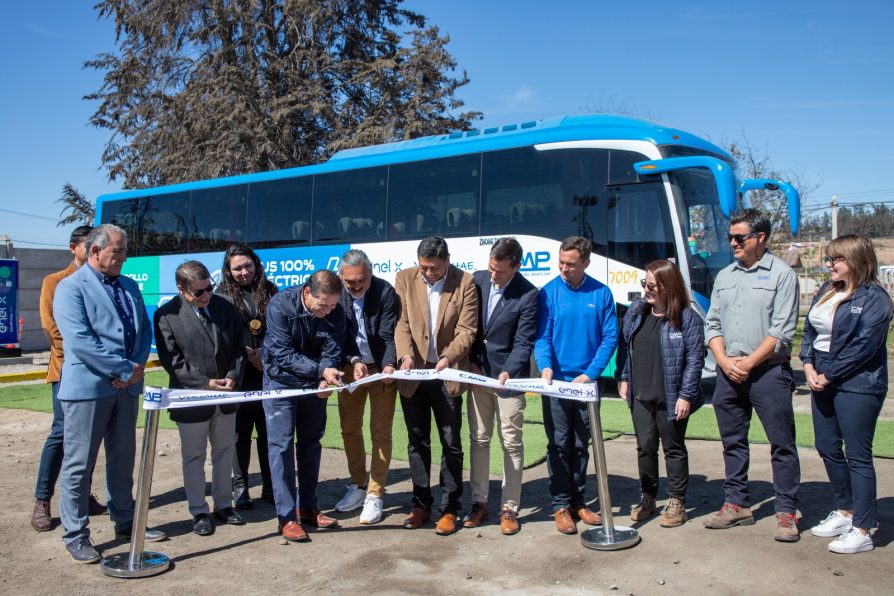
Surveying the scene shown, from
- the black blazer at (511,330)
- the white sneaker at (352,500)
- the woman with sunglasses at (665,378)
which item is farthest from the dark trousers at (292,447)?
the woman with sunglasses at (665,378)

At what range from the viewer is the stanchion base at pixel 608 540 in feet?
15.5

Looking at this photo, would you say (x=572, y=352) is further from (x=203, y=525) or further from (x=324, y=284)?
(x=203, y=525)

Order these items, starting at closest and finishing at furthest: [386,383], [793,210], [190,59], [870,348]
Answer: [870,348] < [386,383] < [793,210] < [190,59]

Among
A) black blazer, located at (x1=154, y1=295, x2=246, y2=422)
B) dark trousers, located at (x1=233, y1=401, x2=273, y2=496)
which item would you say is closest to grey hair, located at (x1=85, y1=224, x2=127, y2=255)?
black blazer, located at (x1=154, y1=295, x2=246, y2=422)

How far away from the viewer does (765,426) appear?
16.4 feet

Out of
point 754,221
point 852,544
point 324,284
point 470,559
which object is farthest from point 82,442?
point 852,544

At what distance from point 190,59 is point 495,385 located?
25838 millimetres

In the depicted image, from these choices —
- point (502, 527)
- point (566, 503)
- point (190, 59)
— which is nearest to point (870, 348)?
point (566, 503)

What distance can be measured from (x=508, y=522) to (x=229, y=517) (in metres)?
1.94

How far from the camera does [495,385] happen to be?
5102 millimetres

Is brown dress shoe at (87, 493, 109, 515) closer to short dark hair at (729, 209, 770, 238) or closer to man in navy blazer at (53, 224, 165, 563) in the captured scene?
man in navy blazer at (53, 224, 165, 563)

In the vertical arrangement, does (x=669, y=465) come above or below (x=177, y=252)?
below

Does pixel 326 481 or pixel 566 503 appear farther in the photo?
pixel 326 481

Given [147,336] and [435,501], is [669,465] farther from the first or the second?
[147,336]
